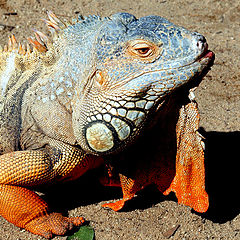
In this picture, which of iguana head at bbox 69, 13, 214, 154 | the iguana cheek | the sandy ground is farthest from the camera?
the sandy ground

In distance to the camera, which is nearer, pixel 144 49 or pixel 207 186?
pixel 144 49

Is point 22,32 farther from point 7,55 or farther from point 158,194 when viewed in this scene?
point 158,194

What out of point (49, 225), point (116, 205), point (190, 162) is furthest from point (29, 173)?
point (190, 162)

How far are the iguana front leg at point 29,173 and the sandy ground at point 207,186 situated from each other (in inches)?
17.4

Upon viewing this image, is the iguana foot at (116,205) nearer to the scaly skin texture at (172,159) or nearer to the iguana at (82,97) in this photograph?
the scaly skin texture at (172,159)

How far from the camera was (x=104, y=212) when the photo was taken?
400 centimetres

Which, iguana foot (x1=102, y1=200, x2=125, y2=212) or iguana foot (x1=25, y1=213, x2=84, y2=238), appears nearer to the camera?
iguana foot (x1=25, y1=213, x2=84, y2=238)

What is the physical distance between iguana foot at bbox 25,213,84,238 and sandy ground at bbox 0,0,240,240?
0.22 m

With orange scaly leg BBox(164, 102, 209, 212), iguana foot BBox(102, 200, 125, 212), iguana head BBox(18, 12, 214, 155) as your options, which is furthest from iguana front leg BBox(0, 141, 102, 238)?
orange scaly leg BBox(164, 102, 209, 212)

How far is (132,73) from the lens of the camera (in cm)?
277

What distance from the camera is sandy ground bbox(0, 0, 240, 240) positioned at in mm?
3801

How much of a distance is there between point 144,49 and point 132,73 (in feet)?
0.65

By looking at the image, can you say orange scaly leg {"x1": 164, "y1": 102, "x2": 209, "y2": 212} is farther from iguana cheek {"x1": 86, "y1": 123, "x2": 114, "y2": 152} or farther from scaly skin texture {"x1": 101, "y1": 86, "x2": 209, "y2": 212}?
iguana cheek {"x1": 86, "y1": 123, "x2": 114, "y2": 152}

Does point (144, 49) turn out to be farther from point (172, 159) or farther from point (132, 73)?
point (172, 159)
